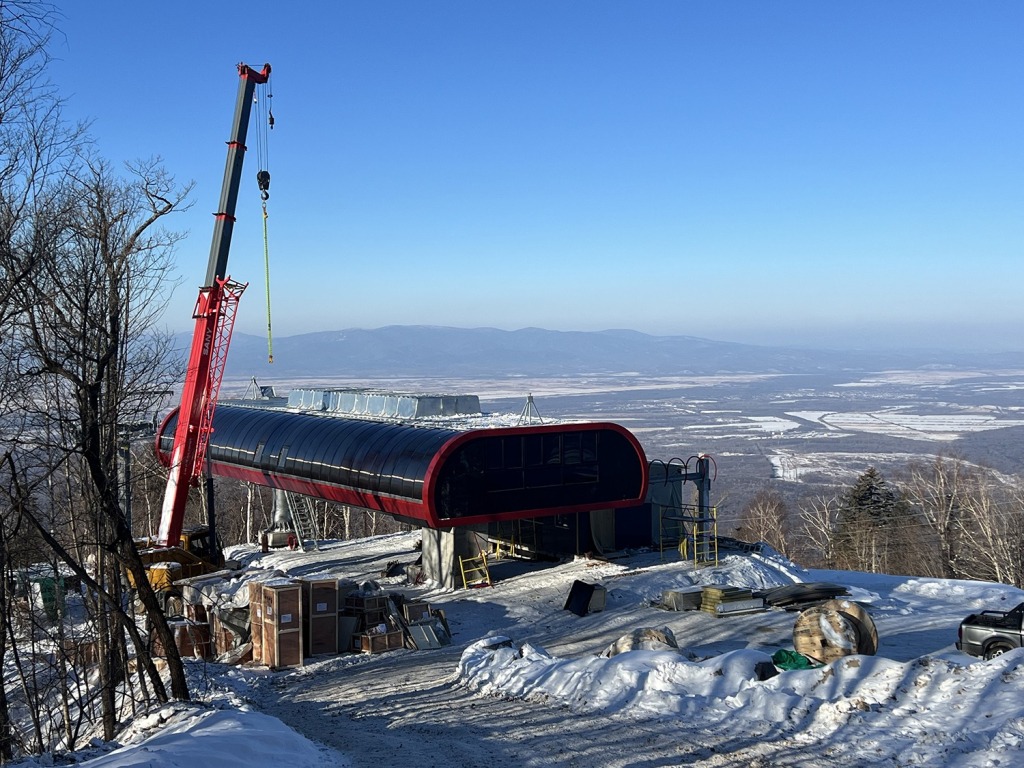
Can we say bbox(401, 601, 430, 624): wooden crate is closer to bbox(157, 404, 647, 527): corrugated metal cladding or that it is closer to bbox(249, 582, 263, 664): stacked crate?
bbox(249, 582, 263, 664): stacked crate

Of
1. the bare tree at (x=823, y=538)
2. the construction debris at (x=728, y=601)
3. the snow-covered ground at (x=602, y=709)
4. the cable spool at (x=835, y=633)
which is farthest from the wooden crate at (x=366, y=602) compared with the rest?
the bare tree at (x=823, y=538)

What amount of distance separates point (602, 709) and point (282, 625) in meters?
8.93

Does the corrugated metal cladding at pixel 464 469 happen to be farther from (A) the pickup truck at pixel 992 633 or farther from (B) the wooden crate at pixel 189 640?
(A) the pickup truck at pixel 992 633

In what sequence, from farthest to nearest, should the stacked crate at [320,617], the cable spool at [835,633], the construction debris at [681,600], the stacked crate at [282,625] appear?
1. the construction debris at [681,600]
2. the stacked crate at [320,617]
3. the stacked crate at [282,625]
4. the cable spool at [835,633]

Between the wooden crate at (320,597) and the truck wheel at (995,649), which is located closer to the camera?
the truck wheel at (995,649)

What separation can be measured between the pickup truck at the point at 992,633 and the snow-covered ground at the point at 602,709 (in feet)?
7.91

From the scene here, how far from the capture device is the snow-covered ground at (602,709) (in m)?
13.3

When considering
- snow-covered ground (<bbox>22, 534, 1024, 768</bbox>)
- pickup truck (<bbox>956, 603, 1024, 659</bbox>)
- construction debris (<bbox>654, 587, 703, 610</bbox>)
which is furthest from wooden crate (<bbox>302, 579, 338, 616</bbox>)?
pickup truck (<bbox>956, 603, 1024, 659</bbox>)

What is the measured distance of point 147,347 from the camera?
19.8 m

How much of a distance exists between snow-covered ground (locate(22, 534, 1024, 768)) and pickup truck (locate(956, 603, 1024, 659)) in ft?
7.91

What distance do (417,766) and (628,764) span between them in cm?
307

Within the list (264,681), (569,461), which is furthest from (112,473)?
(569,461)

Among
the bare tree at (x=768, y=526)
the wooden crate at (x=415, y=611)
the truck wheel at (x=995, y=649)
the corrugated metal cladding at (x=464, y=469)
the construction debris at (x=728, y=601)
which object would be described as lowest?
the bare tree at (x=768, y=526)

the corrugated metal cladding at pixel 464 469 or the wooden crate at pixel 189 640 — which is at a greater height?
the corrugated metal cladding at pixel 464 469
